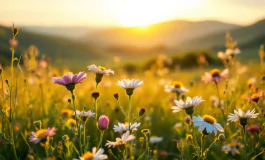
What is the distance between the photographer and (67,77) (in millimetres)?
1296

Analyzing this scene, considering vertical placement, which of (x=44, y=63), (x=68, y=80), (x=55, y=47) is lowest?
(x=68, y=80)

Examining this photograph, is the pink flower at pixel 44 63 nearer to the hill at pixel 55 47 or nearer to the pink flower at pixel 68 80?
the pink flower at pixel 68 80

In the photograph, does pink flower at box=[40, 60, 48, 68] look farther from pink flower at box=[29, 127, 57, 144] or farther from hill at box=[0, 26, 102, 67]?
hill at box=[0, 26, 102, 67]

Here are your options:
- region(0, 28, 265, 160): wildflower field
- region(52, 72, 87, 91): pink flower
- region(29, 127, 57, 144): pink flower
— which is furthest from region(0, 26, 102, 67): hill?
region(52, 72, 87, 91): pink flower

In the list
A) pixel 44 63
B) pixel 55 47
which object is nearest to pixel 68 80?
pixel 44 63

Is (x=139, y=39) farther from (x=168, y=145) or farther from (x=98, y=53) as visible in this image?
(x=168, y=145)

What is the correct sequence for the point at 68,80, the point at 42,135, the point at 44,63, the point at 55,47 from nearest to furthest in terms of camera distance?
the point at 68,80, the point at 42,135, the point at 44,63, the point at 55,47

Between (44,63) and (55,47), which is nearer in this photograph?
(44,63)

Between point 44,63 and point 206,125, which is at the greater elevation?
point 44,63

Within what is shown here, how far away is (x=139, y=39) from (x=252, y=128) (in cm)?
9677

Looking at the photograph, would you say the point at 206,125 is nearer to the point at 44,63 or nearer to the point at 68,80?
the point at 68,80

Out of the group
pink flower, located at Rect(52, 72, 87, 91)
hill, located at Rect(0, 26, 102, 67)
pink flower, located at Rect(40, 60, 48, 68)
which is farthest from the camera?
hill, located at Rect(0, 26, 102, 67)

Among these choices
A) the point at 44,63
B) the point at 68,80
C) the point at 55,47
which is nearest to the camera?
the point at 68,80

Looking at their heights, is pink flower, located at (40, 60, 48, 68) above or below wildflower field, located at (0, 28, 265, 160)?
above
